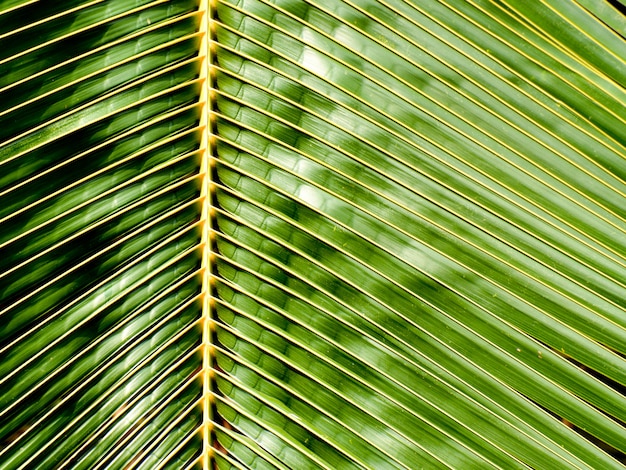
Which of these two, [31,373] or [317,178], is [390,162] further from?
[31,373]

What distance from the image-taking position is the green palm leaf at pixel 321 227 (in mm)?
820

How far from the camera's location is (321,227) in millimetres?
841

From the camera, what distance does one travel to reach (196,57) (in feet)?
2.77

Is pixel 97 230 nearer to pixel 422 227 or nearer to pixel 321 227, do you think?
pixel 321 227

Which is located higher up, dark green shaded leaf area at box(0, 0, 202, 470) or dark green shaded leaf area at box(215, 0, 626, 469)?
dark green shaded leaf area at box(215, 0, 626, 469)

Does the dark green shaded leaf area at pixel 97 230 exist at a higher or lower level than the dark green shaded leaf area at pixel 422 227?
lower

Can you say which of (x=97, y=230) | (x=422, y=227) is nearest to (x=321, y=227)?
(x=422, y=227)

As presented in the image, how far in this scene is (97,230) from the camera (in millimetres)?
841

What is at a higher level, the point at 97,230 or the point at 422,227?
the point at 422,227

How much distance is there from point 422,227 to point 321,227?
16cm

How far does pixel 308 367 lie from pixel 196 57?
0.52m

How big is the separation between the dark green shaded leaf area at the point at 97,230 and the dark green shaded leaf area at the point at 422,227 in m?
0.08

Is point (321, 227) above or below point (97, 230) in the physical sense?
above

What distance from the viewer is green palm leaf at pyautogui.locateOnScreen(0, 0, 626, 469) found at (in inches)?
32.3
